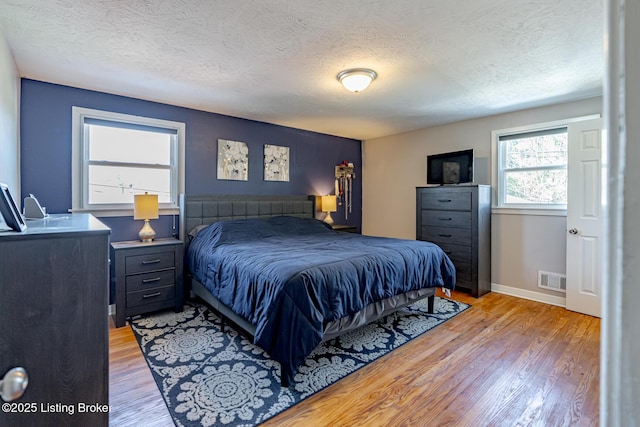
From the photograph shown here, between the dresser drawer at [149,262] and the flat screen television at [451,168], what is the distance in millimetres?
3624

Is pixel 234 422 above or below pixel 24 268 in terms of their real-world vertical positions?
below

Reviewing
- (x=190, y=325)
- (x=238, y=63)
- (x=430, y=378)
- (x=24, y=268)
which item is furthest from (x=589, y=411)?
(x=238, y=63)

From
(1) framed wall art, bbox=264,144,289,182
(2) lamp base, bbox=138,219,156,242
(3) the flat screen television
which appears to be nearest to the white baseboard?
(3) the flat screen television

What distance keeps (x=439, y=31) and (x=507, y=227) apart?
292 cm

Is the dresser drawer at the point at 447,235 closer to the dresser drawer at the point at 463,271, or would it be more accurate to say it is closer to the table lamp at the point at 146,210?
the dresser drawer at the point at 463,271

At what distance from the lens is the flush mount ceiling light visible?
2.73m

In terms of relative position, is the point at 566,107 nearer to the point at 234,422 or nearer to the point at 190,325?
the point at 234,422

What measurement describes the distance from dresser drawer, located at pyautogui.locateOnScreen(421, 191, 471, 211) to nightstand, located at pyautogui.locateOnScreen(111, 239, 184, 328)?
10.6ft

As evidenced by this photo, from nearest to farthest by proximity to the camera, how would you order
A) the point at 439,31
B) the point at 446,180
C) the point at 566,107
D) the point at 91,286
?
1. the point at 91,286
2. the point at 439,31
3. the point at 566,107
4. the point at 446,180

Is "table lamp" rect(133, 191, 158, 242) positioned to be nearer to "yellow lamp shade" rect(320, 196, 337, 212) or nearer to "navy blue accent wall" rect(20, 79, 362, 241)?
"navy blue accent wall" rect(20, 79, 362, 241)

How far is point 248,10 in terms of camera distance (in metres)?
1.93

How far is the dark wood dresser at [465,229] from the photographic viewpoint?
13.0 feet

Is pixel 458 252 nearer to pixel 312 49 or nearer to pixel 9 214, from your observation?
pixel 312 49

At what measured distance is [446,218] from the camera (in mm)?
4246
